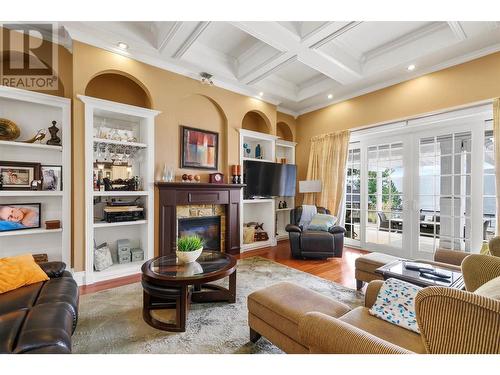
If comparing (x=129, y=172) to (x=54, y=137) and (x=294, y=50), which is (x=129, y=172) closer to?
(x=54, y=137)

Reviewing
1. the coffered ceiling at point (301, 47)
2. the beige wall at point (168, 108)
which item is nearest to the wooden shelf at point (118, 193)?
the beige wall at point (168, 108)

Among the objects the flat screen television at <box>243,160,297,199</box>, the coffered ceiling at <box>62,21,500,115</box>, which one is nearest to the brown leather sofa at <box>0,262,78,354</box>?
the coffered ceiling at <box>62,21,500,115</box>

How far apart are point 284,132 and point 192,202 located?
3209 mm

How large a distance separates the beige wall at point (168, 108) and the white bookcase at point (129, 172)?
9 cm

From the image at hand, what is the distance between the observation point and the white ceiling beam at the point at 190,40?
9.20ft

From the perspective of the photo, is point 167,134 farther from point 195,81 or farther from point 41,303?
point 41,303

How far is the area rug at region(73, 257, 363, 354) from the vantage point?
1771mm

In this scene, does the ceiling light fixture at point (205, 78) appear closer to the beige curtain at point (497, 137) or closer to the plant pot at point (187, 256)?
the plant pot at point (187, 256)

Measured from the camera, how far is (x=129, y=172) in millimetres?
3662

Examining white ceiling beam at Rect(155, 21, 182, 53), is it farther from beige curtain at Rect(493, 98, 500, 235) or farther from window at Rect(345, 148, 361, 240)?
beige curtain at Rect(493, 98, 500, 235)

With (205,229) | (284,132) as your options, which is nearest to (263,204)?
(205,229)

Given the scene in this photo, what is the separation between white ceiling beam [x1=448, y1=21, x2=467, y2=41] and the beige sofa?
2.74m

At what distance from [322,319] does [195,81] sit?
3960mm
